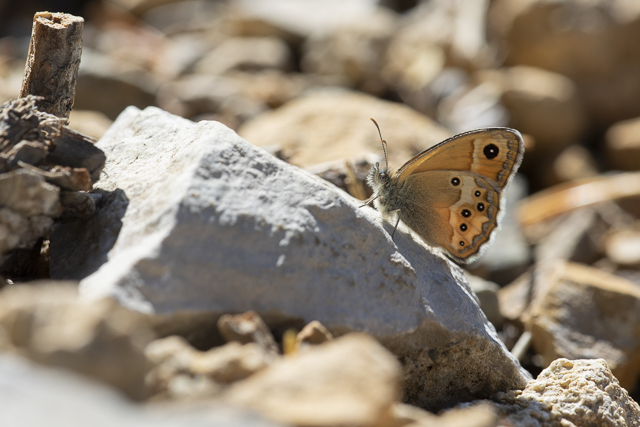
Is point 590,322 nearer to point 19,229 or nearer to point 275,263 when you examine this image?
point 275,263

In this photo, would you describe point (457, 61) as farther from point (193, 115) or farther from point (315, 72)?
point (193, 115)

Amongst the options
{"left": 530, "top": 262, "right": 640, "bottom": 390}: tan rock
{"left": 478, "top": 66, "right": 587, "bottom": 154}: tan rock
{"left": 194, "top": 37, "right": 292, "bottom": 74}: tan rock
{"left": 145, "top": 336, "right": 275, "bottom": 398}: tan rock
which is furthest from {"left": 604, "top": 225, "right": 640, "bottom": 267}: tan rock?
{"left": 194, "top": 37, "right": 292, "bottom": 74}: tan rock

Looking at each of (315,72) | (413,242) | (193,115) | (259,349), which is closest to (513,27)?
(315,72)

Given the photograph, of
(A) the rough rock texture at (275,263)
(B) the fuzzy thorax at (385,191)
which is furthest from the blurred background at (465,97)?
(A) the rough rock texture at (275,263)

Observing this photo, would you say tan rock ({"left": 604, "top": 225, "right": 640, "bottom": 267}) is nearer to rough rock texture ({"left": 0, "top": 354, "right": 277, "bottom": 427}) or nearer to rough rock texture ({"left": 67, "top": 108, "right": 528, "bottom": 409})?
rough rock texture ({"left": 67, "top": 108, "right": 528, "bottom": 409})

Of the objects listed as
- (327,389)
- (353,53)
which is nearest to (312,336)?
(327,389)

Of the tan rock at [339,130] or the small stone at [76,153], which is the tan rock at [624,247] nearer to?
the tan rock at [339,130]
